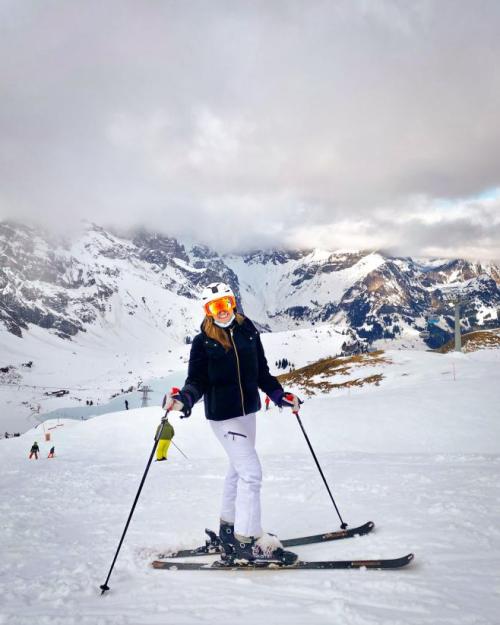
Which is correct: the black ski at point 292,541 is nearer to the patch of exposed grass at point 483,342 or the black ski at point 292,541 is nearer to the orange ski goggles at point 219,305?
the orange ski goggles at point 219,305

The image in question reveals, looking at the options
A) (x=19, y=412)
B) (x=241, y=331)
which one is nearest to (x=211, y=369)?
(x=241, y=331)

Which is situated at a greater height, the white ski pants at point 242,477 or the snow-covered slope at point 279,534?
the white ski pants at point 242,477

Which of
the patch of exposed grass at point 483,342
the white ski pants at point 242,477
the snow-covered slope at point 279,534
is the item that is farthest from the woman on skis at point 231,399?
the patch of exposed grass at point 483,342

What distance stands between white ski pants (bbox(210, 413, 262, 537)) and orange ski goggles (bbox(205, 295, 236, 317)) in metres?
1.53

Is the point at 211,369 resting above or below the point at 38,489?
above

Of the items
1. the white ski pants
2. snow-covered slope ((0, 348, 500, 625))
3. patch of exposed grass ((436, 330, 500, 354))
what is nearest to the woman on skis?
the white ski pants

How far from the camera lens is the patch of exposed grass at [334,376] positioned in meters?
34.5

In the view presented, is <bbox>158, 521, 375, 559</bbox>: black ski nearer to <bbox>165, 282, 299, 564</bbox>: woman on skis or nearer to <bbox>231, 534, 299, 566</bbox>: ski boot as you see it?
<bbox>165, 282, 299, 564</bbox>: woman on skis

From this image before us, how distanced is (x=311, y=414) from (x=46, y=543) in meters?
20.1

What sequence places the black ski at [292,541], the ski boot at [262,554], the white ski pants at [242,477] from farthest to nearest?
1. the black ski at [292,541]
2. the white ski pants at [242,477]
3. the ski boot at [262,554]

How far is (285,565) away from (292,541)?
1.06 m

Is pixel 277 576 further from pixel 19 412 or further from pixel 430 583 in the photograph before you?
pixel 19 412

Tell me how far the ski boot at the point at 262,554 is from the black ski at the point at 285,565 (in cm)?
3

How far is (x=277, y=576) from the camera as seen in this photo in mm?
4902
